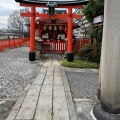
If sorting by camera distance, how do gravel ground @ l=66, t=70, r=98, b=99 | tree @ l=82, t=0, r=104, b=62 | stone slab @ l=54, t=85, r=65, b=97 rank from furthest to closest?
tree @ l=82, t=0, r=104, b=62 < gravel ground @ l=66, t=70, r=98, b=99 < stone slab @ l=54, t=85, r=65, b=97

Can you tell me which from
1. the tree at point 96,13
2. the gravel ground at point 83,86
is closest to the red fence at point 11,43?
the tree at point 96,13

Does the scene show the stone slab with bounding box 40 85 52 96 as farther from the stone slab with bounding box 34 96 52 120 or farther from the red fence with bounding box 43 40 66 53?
the red fence with bounding box 43 40 66 53

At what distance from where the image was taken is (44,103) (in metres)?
4.17

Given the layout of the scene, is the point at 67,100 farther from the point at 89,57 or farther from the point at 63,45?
the point at 63,45

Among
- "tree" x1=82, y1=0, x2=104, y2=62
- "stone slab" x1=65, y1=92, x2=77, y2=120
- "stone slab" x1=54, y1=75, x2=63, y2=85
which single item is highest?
"tree" x1=82, y1=0, x2=104, y2=62

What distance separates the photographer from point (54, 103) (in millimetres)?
4191

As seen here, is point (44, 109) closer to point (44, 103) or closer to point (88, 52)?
point (44, 103)

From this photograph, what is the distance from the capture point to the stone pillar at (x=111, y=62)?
3309 millimetres

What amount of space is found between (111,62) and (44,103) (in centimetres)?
181

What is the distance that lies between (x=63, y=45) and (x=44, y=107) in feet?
35.6

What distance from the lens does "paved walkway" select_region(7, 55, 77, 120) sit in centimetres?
356

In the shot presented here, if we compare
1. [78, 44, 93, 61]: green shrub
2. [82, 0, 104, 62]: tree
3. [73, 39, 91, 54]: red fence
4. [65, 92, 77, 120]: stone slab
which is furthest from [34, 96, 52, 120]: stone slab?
[73, 39, 91, 54]: red fence

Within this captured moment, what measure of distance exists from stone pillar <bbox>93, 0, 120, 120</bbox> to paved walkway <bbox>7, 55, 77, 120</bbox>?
0.72 metres

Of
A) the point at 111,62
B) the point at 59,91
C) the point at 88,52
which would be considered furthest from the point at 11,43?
the point at 111,62
